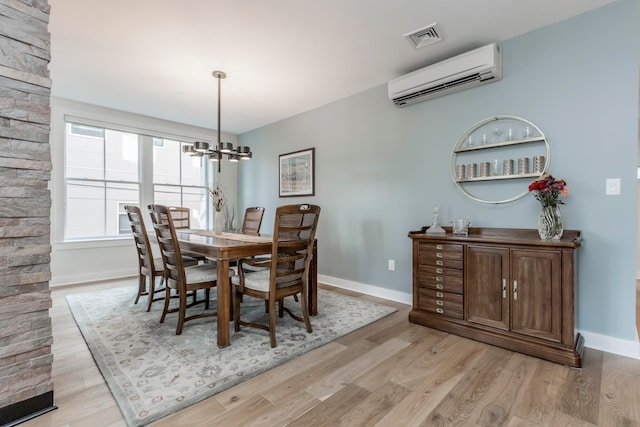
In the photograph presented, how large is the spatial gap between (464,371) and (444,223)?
1.44m

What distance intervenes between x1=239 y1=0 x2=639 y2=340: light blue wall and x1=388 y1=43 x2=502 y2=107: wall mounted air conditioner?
0.11 m

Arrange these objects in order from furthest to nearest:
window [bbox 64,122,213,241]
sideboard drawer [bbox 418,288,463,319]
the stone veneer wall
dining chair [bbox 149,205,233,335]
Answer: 1. window [bbox 64,122,213,241]
2. sideboard drawer [bbox 418,288,463,319]
3. dining chair [bbox 149,205,233,335]
4. the stone veneer wall

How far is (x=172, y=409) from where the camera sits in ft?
4.94

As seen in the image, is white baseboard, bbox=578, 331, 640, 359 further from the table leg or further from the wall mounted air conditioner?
the table leg

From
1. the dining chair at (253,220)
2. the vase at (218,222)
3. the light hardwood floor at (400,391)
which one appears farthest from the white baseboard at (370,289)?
the vase at (218,222)

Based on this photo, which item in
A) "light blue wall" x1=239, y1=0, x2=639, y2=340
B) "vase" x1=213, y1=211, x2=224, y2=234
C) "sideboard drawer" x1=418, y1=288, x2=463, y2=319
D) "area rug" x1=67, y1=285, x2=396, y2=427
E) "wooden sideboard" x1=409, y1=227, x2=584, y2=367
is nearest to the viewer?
"area rug" x1=67, y1=285, x2=396, y2=427

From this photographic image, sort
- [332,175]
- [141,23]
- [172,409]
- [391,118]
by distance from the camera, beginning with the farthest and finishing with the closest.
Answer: [332,175], [391,118], [141,23], [172,409]

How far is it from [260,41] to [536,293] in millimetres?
2908

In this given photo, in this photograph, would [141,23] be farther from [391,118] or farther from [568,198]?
[568,198]

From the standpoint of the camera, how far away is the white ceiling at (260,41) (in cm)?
220

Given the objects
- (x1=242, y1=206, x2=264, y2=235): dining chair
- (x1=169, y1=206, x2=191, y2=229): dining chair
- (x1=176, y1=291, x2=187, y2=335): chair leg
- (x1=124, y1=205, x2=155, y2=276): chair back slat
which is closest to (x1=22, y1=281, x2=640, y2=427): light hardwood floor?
(x1=176, y1=291, x2=187, y2=335): chair leg

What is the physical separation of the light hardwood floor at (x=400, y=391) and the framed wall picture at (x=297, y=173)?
2.60 m

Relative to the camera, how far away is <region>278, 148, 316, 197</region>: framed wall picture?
4363mm

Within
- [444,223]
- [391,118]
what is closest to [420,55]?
[391,118]
